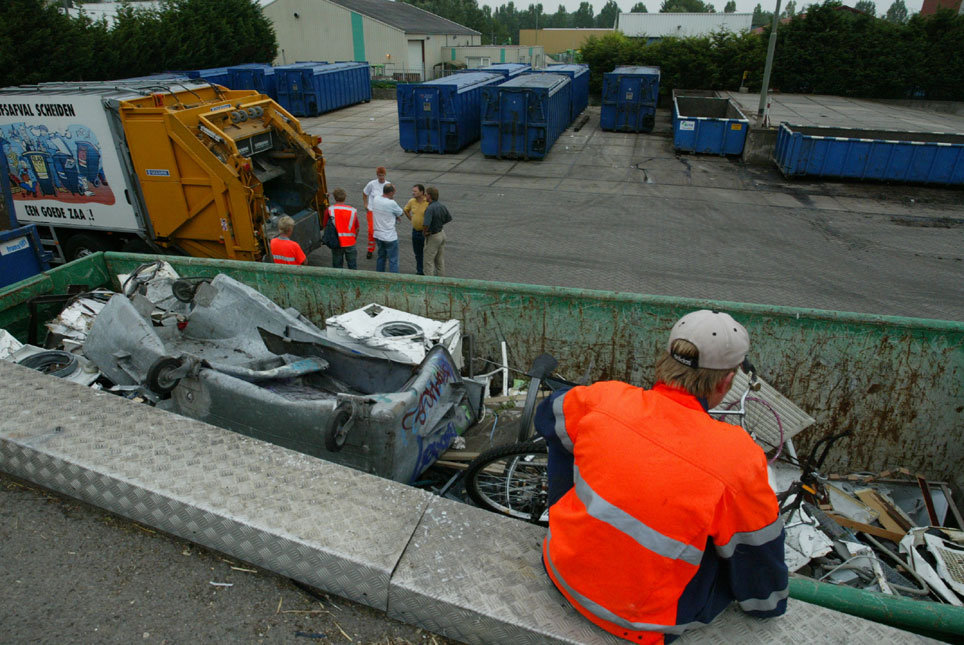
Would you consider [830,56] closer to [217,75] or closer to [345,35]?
[345,35]

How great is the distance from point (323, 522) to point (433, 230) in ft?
20.8

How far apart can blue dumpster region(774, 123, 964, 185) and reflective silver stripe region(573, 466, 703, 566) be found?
53.0 feet

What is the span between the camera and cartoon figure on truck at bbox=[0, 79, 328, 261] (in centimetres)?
743

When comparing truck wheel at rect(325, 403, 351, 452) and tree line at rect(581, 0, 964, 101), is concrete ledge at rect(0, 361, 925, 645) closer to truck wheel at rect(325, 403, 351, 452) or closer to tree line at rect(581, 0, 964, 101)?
truck wheel at rect(325, 403, 351, 452)

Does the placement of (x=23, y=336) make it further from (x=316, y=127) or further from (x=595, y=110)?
(x=595, y=110)

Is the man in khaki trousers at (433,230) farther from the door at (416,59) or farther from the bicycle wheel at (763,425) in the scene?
the door at (416,59)

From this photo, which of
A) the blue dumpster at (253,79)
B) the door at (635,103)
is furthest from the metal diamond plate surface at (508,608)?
the blue dumpster at (253,79)

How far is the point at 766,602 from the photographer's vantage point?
2.00 m

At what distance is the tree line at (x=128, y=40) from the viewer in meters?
18.9

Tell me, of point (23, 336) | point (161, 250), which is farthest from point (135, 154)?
point (23, 336)

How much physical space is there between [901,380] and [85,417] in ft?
17.4

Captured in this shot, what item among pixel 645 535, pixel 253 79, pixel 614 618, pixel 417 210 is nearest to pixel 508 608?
pixel 614 618

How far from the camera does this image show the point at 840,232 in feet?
39.1

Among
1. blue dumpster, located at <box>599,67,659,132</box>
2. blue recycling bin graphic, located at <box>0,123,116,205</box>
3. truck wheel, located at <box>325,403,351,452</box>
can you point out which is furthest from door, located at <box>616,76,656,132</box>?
truck wheel, located at <box>325,403,351,452</box>
